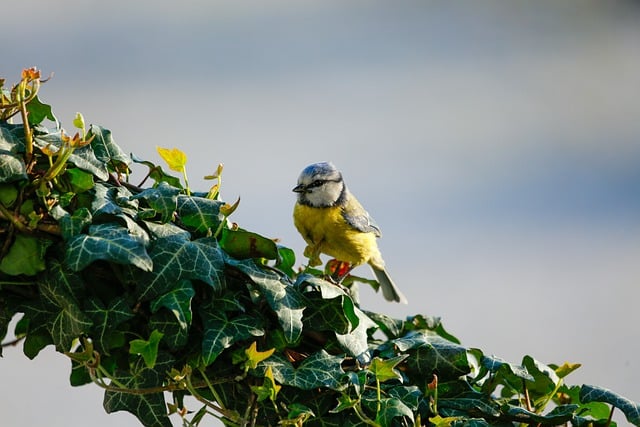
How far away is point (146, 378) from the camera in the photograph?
128 centimetres

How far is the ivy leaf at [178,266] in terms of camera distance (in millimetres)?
1225

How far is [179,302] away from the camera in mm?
1197

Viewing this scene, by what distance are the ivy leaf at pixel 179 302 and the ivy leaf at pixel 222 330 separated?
49 mm

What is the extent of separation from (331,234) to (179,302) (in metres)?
1.57

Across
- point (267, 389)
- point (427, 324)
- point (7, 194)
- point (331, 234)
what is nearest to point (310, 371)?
point (267, 389)

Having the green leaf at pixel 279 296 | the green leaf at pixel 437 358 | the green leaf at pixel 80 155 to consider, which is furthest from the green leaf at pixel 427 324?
the green leaf at pixel 80 155

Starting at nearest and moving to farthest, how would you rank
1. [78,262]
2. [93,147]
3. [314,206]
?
[78,262] → [93,147] → [314,206]

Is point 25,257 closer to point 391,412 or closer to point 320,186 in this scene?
point 391,412

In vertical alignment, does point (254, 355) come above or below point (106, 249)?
below

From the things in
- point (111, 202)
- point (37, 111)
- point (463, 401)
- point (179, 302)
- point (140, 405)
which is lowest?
point (140, 405)

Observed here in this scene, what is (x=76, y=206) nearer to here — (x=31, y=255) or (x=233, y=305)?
(x=31, y=255)

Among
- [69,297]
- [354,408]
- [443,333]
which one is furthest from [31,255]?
[443,333]

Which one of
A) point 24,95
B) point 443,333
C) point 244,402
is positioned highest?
point 24,95

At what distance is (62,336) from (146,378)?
0.51 ft
